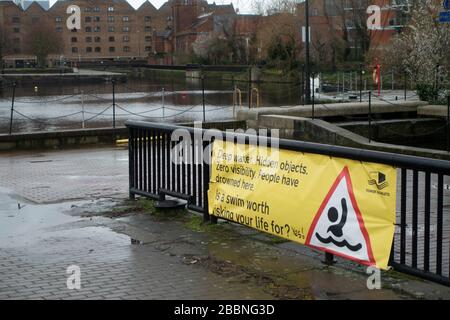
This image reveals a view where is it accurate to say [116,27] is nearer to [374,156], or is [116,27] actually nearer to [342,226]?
[342,226]

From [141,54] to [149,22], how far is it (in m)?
7.04

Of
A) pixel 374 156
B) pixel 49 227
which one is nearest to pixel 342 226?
pixel 374 156

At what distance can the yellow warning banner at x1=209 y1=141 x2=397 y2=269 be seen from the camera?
7.19m

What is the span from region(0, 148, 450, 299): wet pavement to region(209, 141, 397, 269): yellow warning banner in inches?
12.7

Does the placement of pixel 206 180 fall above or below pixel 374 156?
below

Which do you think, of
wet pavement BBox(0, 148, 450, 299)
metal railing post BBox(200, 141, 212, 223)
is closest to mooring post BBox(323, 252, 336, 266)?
wet pavement BBox(0, 148, 450, 299)

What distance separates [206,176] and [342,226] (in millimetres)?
2831

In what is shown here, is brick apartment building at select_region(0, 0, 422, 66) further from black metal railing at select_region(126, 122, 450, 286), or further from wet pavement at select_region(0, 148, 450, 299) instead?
wet pavement at select_region(0, 148, 450, 299)

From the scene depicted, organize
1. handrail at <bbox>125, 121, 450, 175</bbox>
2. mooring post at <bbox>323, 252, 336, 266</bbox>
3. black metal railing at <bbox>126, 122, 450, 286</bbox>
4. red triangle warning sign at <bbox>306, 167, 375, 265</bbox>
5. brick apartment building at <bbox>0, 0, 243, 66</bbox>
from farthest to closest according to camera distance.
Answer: brick apartment building at <bbox>0, 0, 243, 66</bbox>
mooring post at <bbox>323, 252, 336, 266</bbox>
red triangle warning sign at <bbox>306, 167, 375, 265</bbox>
black metal railing at <bbox>126, 122, 450, 286</bbox>
handrail at <bbox>125, 121, 450, 175</bbox>

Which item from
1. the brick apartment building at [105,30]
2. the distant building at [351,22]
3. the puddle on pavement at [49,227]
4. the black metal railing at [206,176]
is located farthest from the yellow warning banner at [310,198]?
the brick apartment building at [105,30]

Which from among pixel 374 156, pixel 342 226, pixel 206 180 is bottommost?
pixel 342 226

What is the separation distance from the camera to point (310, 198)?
798 centimetres

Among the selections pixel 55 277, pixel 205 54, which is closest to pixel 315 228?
pixel 55 277

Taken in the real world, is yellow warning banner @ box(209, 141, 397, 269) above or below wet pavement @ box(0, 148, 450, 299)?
above
